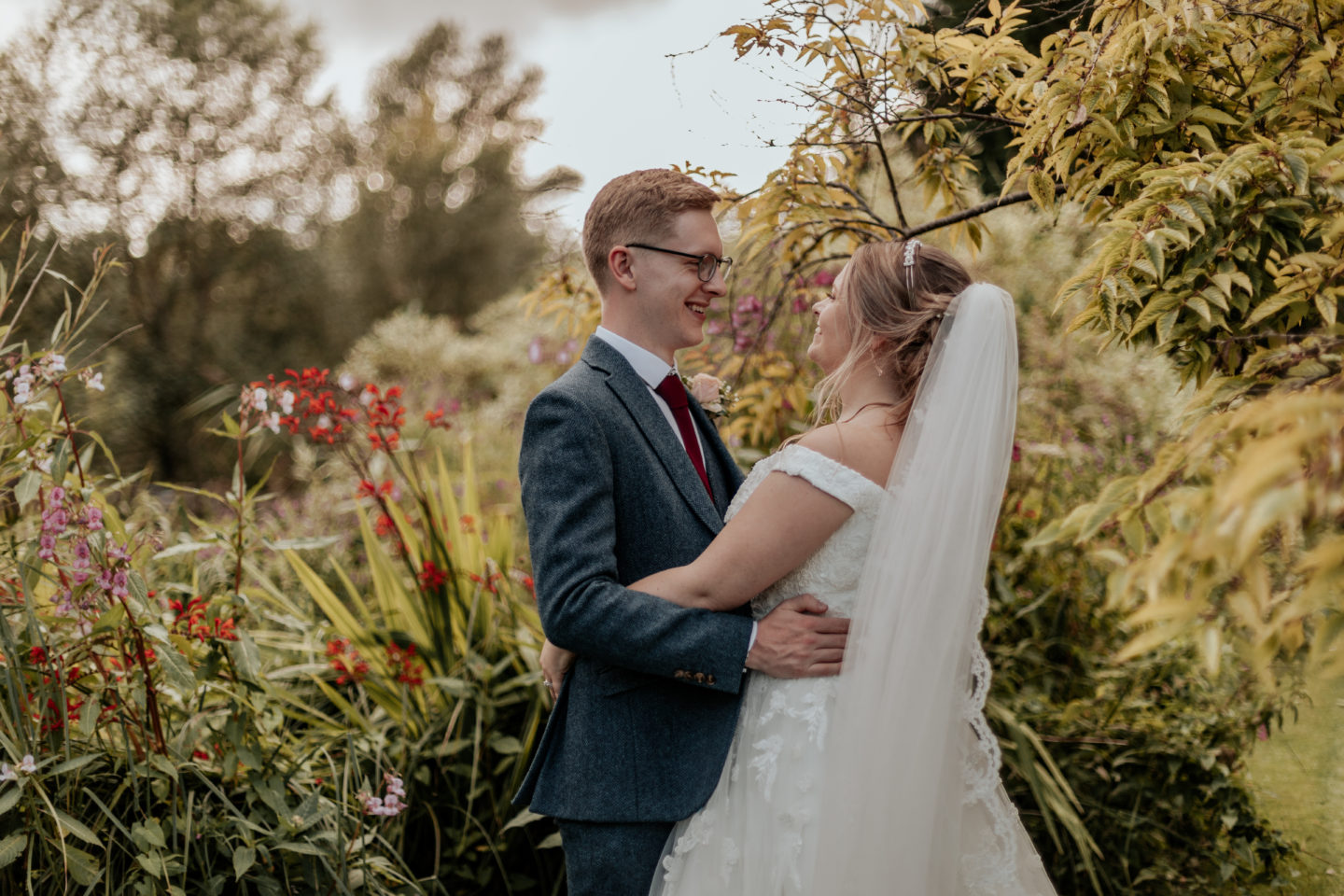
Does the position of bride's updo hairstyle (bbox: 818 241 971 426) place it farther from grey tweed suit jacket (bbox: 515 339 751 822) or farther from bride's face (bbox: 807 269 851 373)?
grey tweed suit jacket (bbox: 515 339 751 822)

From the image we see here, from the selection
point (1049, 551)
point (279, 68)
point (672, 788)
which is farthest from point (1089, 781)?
point (279, 68)

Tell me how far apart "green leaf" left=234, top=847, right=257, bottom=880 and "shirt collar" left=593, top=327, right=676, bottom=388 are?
4.60 feet

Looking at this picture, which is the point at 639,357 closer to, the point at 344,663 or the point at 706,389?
the point at 706,389

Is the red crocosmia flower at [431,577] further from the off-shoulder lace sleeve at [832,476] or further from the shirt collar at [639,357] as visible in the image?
the off-shoulder lace sleeve at [832,476]

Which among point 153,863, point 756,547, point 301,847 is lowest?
point 301,847

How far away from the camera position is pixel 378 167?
79.6 feet

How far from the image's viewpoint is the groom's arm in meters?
1.69

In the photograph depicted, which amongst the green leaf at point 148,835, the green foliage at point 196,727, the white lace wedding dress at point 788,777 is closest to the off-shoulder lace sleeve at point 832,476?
the white lace wedding dress at point 788,777

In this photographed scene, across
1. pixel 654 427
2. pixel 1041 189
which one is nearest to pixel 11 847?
pixel 654 427

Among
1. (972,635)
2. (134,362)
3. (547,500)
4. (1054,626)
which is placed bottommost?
(1054,626)

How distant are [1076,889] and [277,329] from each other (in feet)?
58.1

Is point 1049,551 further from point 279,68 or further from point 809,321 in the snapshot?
point 279,68

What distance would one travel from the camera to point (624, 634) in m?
1.68

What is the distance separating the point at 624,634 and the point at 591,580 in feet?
0.40
